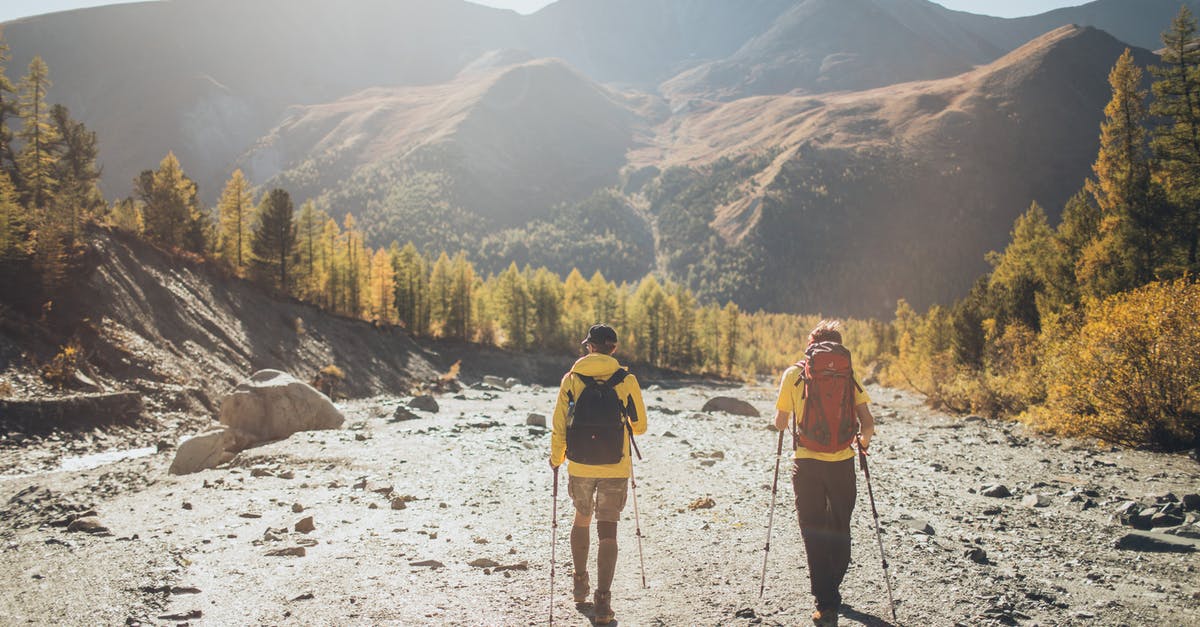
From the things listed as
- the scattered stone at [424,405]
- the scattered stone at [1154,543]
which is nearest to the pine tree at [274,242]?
the scattered stone at [424,405]

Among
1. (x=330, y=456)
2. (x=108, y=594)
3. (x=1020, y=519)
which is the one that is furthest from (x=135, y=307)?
(x=1020, y=519)

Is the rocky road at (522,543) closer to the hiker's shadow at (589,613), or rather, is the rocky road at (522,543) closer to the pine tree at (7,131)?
the hiker's shadow at (589,613)

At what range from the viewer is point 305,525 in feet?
34.5

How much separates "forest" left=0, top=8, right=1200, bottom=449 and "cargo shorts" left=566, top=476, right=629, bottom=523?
18.2m

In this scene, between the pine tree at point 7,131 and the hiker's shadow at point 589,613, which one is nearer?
the hiker's shadow at point 589,613

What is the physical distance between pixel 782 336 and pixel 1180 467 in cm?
17819

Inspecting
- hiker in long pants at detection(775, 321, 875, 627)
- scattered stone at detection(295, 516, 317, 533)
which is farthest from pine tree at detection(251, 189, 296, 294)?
hiker in long pants at detection(775, 321, 875, 627)

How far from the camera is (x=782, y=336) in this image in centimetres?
18900

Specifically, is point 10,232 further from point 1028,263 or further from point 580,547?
point 1028,263

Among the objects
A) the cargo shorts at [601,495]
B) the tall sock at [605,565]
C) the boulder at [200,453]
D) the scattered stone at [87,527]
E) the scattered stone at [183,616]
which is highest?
the cargo shorts at [601,495]

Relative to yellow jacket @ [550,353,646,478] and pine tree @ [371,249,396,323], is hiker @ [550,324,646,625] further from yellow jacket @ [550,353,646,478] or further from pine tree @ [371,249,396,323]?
pine tree @ [371,249,396,323]

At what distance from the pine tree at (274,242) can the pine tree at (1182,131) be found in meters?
55.1

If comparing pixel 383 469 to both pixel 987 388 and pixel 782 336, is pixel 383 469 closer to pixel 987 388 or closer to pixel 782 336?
pixel 987 388

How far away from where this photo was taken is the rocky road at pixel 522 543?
7.30m
